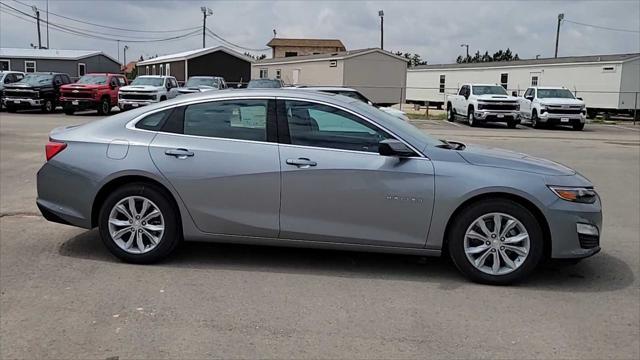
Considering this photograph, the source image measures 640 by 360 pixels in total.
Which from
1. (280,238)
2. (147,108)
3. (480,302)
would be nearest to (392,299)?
(480,302)

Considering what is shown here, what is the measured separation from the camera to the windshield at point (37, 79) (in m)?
29.1

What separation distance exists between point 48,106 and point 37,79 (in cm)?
149

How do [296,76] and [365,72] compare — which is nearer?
[365,72]

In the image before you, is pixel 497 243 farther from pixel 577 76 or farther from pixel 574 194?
pixel 577 76

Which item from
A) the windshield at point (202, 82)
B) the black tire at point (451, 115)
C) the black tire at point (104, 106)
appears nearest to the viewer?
the black tire at point (104, 106)

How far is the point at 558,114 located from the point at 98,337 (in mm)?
26349

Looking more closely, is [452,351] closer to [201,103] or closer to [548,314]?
[548,314]

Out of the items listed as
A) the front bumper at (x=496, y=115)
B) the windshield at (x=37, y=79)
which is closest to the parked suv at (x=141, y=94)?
the windshield at (x=37, y=79)

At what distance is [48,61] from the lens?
53.1 metres

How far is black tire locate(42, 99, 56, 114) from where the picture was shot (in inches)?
1137

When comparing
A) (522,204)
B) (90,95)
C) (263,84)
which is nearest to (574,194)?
(522,204)

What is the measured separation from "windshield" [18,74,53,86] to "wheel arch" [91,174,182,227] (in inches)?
1038

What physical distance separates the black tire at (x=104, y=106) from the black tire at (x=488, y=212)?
25.3m

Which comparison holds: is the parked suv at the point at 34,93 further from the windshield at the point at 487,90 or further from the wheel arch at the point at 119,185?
the wheel arch at the point at 119,185
